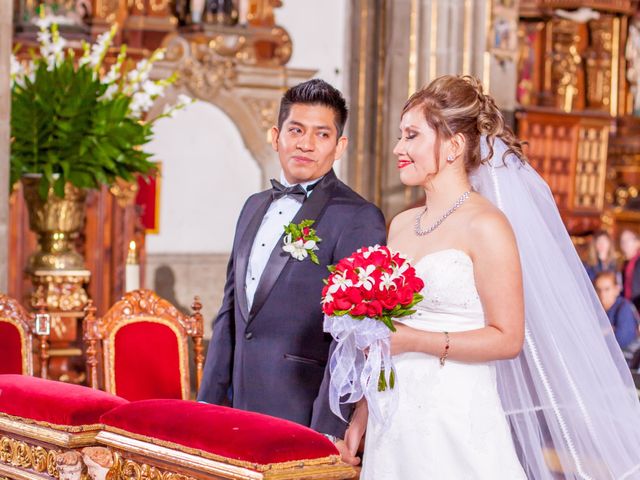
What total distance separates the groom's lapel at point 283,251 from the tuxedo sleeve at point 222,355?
0.17 m

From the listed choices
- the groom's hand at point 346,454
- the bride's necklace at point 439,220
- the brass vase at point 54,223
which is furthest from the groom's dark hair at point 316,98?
the brass vase at point 54,223

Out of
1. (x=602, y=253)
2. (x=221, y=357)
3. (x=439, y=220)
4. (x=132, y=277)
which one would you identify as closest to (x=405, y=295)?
(x=439, y=220)

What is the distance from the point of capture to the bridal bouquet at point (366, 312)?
297 centimetres

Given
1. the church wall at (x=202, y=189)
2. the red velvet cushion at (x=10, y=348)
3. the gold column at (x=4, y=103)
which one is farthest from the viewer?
the church wall at (x=202, y=189)

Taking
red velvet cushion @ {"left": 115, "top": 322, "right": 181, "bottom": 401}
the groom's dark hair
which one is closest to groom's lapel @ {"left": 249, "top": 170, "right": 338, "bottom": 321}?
the groom's dark hair

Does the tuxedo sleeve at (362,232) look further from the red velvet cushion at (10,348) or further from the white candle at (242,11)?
the white candle at (242,11)

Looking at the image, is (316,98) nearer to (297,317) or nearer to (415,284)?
(297,317)

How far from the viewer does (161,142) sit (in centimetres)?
1094

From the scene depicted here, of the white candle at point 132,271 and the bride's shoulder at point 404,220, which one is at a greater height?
the bride's shoulder at point 404,220

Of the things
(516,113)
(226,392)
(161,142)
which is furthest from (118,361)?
(516,113)

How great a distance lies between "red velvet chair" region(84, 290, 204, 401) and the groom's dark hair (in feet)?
5.94

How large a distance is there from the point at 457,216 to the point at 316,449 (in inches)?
34.0

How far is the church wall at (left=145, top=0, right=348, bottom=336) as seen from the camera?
36.3 feet

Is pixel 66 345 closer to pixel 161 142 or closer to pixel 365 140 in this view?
pixel 161 142
